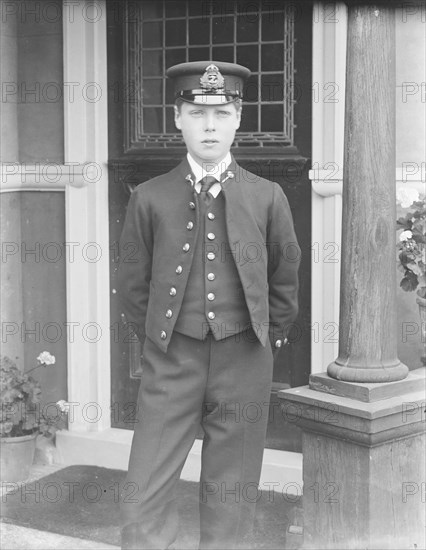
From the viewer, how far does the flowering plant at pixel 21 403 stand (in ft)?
16.3

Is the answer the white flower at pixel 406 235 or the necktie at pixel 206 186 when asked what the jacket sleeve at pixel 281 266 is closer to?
the necktie at pixel 206 186

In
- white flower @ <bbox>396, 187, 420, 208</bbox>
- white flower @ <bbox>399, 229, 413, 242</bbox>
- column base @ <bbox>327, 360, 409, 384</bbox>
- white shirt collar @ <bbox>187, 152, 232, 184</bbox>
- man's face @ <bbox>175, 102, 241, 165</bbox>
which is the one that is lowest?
column base @ <bbox>327, 360, 409, 384</bbox>

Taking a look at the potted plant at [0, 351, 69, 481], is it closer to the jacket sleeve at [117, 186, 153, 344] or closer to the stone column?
the jacket sleeve at [117, 186, 153, 344]

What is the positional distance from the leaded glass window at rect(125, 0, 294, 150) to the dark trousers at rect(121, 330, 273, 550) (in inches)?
61.2

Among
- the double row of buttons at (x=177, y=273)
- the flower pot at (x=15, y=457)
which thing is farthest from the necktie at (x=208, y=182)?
the flower pot at (x=15, y=457)

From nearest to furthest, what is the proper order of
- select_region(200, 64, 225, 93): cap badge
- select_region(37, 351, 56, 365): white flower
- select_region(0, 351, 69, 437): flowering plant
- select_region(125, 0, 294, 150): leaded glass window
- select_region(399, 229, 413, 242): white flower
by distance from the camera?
1. select_region(200, 64, 225, 93): cap badge
2. select_region(399, 229, 413, 242): white flower
3. select_region(125, 0, 294, 150): leaded glass window
4. select_region(0, 351, 69, 437): flowering plant
5. select_region(37, 351, 56, 365): white flower

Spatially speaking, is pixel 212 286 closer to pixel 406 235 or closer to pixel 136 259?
pixel 136 259

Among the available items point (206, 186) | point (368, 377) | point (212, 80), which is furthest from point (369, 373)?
point (212, 80)

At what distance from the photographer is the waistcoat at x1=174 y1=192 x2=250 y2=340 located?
346 centimetres

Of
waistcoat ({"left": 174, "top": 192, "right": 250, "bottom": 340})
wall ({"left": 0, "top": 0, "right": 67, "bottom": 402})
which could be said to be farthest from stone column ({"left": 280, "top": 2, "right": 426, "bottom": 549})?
wall ({"left": 0, "top": 0, "right": 67, "bottom": 402})

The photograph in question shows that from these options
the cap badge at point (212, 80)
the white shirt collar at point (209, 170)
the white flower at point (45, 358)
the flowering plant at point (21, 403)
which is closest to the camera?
the cap badge at point (212, 80)

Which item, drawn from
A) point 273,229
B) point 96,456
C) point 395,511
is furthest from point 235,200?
point 96,456

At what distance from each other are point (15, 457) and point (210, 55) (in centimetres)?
219

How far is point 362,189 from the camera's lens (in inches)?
140
